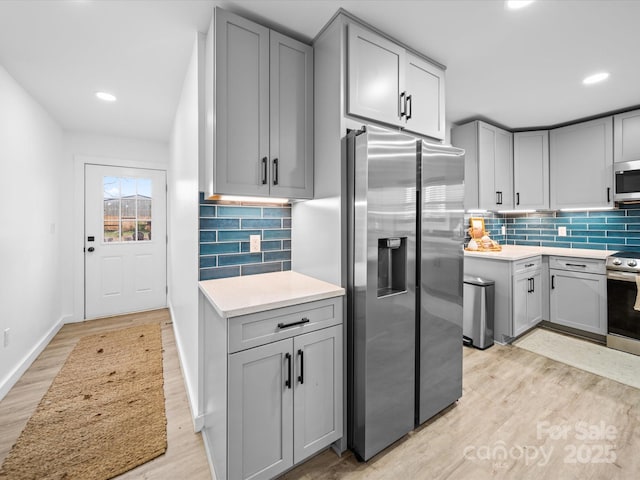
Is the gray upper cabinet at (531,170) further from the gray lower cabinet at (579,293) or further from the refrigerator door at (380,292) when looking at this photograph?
the refrigerator door at (380,292)

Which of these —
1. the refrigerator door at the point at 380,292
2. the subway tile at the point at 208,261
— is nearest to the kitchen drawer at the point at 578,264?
the refrigerator door at the point at 380,292

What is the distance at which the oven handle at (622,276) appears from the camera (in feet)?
8.86

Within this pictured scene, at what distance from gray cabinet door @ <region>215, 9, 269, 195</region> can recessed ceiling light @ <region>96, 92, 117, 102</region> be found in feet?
6.03

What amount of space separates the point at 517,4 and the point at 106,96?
132 inches

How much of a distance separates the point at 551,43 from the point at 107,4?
2826 millimetres

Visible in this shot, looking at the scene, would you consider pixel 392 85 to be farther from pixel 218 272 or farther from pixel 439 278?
pixel 218 272

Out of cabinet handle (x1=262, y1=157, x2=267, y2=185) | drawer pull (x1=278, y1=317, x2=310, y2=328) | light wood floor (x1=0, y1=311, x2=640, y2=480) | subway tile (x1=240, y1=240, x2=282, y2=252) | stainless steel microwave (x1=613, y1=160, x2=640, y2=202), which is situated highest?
stainless steel microwave (x1=613, y1=160, x2=640, y2=202)

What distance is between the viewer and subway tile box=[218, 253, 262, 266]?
6.29ft

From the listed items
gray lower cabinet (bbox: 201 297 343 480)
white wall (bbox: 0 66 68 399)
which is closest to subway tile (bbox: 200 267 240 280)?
gray lower cabinet (bbox: 201 297 343 480)

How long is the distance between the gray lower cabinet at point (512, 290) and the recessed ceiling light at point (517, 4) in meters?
2.17

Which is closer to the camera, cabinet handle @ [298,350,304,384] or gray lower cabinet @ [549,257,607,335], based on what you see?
cabinet handle @ [298,350,304,384]

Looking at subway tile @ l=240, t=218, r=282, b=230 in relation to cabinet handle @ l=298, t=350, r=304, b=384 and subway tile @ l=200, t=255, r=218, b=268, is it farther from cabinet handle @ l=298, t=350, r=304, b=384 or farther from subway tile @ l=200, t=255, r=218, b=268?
cabinet handle @ l=298, t=350, r=304, b=384

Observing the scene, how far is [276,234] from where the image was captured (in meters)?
2.14

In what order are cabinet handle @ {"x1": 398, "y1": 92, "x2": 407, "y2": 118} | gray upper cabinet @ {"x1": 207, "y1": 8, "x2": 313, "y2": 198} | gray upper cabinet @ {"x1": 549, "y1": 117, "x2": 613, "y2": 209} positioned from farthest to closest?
1. gray upper cabinet @ {"x1": 549, "y1": 117, "x2": 613, "y2": 209}
2. cabinet handle @ {"x1": 398, "y1": 92, "x2": 407, "y2": 118}
3. gray upper cabinet @ {"x1": 207, "y1": 8, "x2": 313, "y2": 198}
